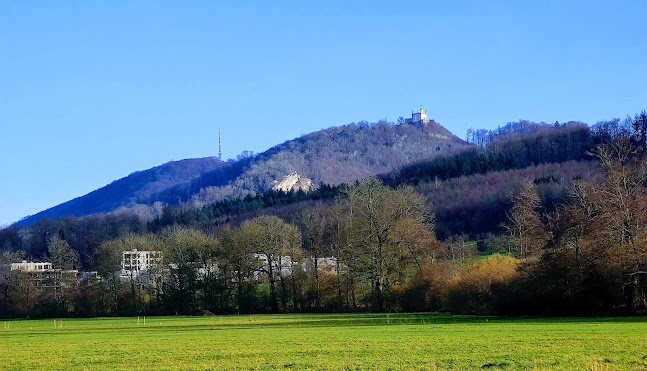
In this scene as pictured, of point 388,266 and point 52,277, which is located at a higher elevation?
point 52,277

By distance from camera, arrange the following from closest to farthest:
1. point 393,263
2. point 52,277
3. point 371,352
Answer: point 371,352, point 393,263, point 52,277

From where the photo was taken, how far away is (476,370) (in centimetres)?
2211

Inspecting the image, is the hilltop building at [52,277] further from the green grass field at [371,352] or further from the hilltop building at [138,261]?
the green grass field at [371,352]

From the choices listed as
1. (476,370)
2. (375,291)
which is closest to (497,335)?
(476,370)

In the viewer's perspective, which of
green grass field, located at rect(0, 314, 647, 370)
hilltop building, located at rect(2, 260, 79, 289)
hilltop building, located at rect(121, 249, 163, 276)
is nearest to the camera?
green grass field, located at rect(0, 314, 647, 370)

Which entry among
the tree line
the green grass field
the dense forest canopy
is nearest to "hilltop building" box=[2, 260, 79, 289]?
the dense forest canopy

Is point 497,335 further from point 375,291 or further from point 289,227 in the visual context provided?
point 289,227

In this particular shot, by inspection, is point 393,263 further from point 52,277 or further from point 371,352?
point 371,352

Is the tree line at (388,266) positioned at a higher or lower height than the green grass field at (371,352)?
higher

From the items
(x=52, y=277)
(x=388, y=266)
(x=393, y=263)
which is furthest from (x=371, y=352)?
(x=52, y=277)

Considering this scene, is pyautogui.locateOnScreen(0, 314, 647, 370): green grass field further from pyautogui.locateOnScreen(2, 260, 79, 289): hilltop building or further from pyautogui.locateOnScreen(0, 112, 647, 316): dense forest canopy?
pyautogui.locateOnScreen(2, 260, 79, 289): hilltop building

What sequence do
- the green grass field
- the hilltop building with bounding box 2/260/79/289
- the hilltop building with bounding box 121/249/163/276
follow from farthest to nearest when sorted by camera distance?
1. the hilltop building with bounding box 121/249/163/276
2. the hilltop building with bounding box 2/260/79/289
3. the green grass field

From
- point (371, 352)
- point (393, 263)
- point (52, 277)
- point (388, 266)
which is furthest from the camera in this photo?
point (52, 277)

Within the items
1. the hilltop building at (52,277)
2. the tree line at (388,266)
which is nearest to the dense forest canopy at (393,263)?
the tree line at (388,266)
